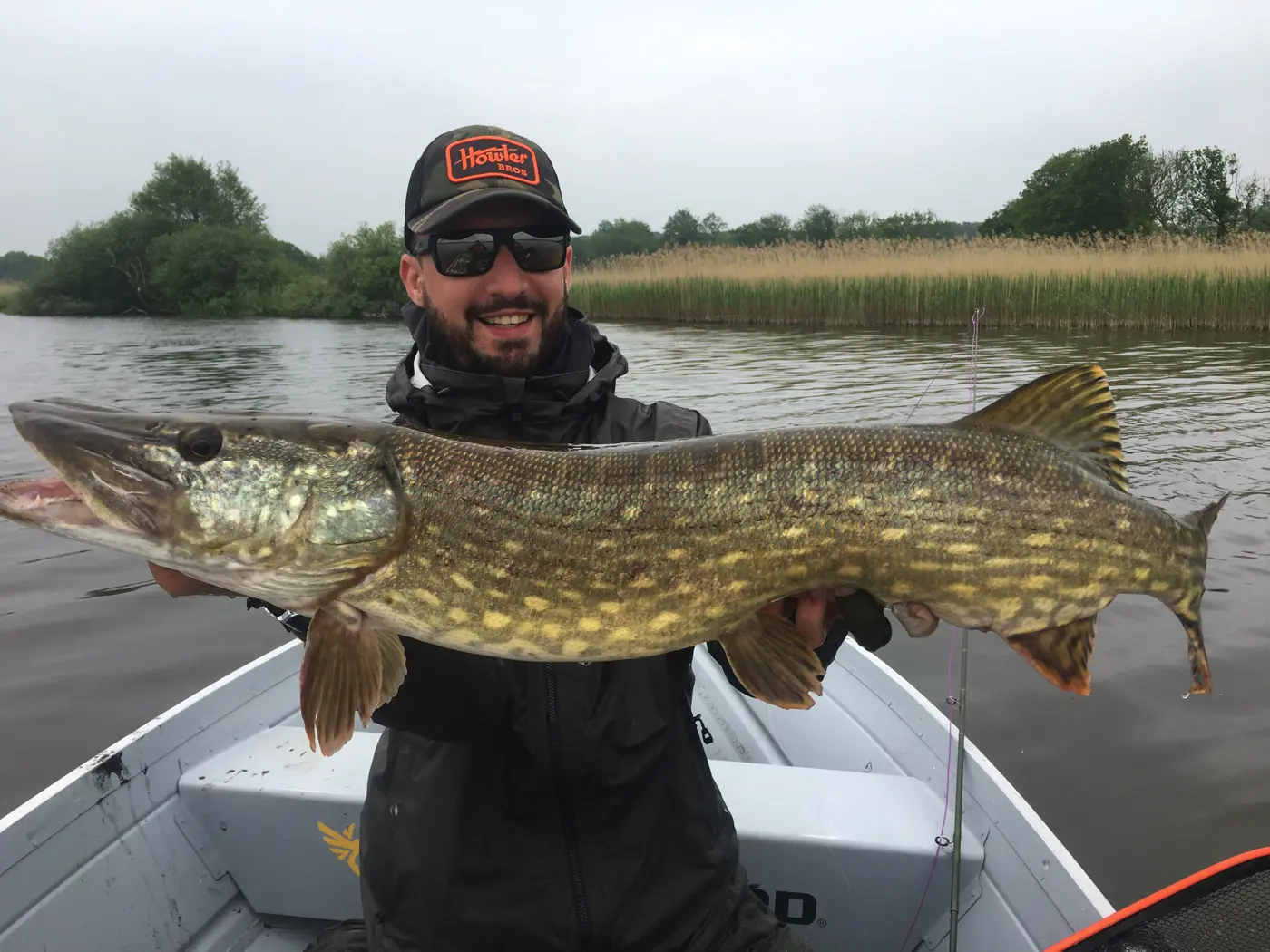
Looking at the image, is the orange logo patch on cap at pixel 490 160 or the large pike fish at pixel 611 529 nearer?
the large pike fish at pixel 611 529

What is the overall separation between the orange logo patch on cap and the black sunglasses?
6.2 inches

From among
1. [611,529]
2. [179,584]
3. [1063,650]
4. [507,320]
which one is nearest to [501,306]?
[507,320]

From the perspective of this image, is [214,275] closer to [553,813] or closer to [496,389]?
[496,389]

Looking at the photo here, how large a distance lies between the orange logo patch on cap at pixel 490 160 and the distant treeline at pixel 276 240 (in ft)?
107

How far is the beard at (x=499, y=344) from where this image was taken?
84.2 inches

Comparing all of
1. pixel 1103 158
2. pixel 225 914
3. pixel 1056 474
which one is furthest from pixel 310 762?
→ pixel 1103 158

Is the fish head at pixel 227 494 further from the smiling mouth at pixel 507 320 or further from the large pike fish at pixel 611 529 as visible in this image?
the smiling mouth at pixel 507 320

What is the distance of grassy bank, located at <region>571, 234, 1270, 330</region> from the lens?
12.3 m

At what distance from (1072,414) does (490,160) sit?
159 cm

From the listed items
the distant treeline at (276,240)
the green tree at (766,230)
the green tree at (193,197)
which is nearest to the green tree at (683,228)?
the green tree at (766,230)

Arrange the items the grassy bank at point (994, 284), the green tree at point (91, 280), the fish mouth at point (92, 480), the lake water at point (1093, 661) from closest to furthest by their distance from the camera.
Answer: the fish mouth at point (92, 480) < the lake water at point (1093, 661) < the grassy bank at point (994, 284) < the green tree at point (91, 280)

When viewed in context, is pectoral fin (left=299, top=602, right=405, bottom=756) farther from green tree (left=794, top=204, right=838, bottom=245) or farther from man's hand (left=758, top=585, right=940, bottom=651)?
green tree (left=794, top=204, right=838, bottom=245)

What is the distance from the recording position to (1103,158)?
140ft

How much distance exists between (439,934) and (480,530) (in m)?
0.80
